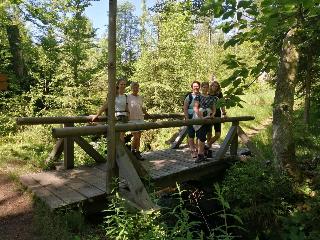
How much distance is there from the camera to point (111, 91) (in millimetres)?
5250

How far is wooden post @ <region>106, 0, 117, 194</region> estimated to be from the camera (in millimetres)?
4992

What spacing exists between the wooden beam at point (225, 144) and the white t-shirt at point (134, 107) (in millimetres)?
2233

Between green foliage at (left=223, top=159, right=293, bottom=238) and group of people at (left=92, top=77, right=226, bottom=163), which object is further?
group of people at (left=92, top=77, right=226, bottom=163)

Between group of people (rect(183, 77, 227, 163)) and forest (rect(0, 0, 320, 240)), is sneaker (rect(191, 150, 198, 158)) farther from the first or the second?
forest (rect(0, 0, 320, 240))

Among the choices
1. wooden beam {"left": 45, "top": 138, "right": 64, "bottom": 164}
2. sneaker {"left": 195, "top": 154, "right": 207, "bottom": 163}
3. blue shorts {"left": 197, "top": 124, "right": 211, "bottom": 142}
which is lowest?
sneaker {"left": 195, "top": 154, "right": 207, "bottom": 163}

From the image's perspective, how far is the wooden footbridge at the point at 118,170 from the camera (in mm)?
5449

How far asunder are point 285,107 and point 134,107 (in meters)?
3.34

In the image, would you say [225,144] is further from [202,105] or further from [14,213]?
[14,213]

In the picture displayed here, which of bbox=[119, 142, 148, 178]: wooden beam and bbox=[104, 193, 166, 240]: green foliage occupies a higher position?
bbox=[119, 142, 148, 178]: wooden beam

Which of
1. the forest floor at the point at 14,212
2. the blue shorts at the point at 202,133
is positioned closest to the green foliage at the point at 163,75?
the blue shorts at the point at 202,133

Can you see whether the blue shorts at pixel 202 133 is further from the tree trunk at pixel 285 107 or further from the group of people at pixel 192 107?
the tree trunk at pixel 285 107

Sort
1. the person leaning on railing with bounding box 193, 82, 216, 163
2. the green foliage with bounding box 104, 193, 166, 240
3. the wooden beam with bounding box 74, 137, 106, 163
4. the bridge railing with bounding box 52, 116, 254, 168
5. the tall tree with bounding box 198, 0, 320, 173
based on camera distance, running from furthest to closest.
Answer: the person leaning on railing with bounding box 193, 82, 216, 163, the wooden beam with bounding box 74, 137, 106, 163, the bridge railing with bounding box 52, 116, 254, 168, the green foliage with bounding box 104, 193, 166, 240, the tall tree with bounding box 198, 0, 320, 173

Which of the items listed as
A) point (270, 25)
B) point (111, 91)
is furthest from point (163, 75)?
point (270, 25)

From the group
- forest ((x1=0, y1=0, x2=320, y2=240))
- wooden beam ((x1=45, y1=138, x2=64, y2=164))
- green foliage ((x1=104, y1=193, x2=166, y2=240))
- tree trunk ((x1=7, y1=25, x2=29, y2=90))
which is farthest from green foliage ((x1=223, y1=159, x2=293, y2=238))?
tree trunk ((x1=7, y1=25, x2=29, y2=90))
